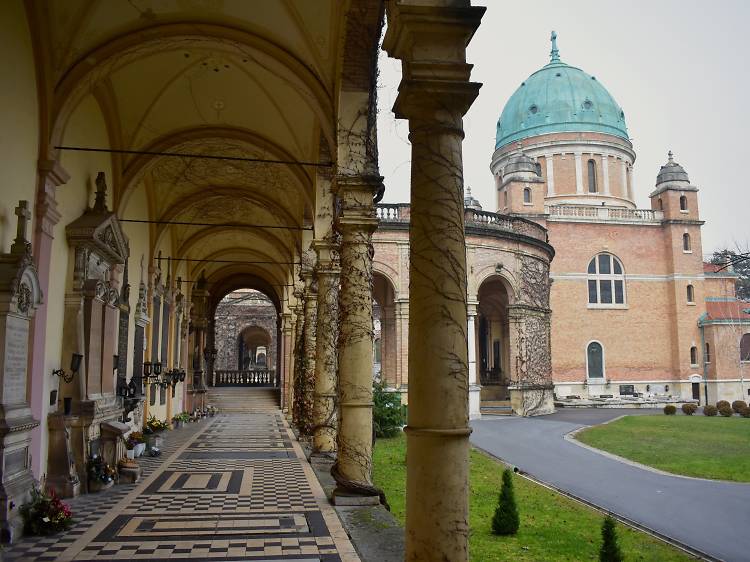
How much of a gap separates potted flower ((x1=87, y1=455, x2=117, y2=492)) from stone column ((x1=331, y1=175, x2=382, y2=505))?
3736mm

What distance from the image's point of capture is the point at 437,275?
437 cm

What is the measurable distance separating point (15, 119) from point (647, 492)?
464 inches

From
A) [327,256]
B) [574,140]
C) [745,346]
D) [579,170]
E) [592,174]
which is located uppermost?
[574,140]

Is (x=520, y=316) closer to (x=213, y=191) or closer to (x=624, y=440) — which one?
(x=624, y=440)

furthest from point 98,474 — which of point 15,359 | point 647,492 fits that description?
point 647,492

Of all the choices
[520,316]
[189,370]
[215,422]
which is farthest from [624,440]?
[189,370]

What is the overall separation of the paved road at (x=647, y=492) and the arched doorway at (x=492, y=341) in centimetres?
1520

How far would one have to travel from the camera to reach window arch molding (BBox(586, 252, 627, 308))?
44.5 metres

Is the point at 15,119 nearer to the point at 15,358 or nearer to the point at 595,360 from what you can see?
the point at 15,358

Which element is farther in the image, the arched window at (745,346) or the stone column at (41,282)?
the arched window at (745,346)

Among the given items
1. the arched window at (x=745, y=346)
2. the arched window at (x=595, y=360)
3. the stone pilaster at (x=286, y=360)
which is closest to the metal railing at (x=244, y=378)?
the stone pilaster at (x=286, y=360)

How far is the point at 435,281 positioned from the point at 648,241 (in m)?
44.4

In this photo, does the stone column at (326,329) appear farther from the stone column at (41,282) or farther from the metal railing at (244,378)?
the metal railing at (244,378)

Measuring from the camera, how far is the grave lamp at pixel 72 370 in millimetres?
9624
